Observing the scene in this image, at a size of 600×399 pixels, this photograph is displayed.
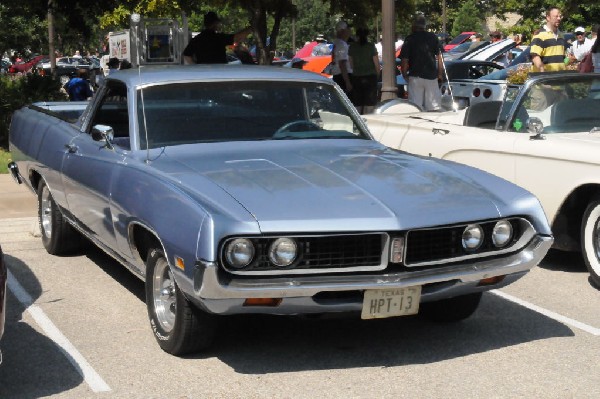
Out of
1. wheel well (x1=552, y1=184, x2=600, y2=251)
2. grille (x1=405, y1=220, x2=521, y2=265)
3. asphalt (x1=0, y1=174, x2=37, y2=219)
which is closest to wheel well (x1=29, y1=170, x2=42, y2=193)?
asphalt (x1=0, y1=174, x2=37, y2=219)

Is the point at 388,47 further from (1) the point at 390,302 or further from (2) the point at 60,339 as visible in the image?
(1) the point at 390,302

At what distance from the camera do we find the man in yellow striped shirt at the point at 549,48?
1274 centimetres

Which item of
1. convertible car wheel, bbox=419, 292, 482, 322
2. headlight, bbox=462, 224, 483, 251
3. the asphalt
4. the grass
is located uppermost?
headlight, bbox=462, 224, 483, 251

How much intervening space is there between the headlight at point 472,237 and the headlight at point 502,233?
0.12 metres

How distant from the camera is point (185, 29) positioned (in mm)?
28641

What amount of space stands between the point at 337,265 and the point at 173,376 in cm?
100

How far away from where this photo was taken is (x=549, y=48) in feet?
42.0

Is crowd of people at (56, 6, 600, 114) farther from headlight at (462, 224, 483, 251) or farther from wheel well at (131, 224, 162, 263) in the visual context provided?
headlight at (462, 224, 483, 251)

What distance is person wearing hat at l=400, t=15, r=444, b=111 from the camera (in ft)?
43.8

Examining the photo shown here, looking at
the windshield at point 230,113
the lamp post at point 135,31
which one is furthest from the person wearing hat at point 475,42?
the windshield at point 230,113

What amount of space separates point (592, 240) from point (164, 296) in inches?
125

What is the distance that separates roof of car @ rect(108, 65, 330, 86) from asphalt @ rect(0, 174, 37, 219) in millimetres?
2800

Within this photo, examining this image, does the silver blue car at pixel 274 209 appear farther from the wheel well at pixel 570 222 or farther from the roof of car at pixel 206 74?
the wheel well at pixel 570 222

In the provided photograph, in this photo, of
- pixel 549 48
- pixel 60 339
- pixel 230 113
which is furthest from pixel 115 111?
pixel 549 48
